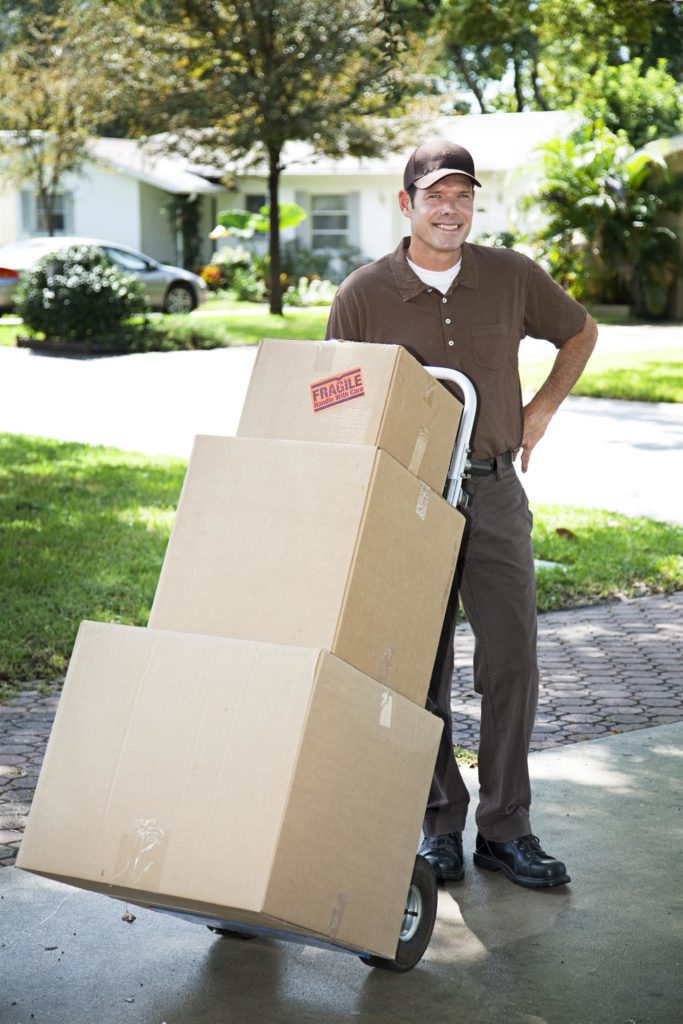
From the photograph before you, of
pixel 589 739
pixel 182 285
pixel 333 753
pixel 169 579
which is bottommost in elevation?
pixel 182 285

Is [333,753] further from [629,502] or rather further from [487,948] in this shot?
[629,502]

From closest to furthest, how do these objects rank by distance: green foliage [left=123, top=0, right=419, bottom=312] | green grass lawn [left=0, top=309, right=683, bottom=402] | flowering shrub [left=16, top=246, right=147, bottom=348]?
green grass lawn [left=0, top=309, right=683, bottom=402]
flowering shrub [left=16, top=246, right=147, bottom=348]
green foliage [left=123, top=0, right=419, bottom=312]

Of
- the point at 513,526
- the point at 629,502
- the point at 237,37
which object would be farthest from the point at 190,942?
the point at 237,37

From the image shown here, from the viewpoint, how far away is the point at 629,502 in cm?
1034

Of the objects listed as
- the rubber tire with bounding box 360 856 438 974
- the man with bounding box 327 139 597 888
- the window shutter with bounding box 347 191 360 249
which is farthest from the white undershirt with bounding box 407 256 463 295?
the window shutter with bounding box 347 191 360 249

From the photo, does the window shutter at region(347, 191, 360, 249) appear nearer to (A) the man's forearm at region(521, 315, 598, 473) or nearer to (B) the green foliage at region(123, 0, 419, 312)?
(B) the green foliage at region(123, 0, 419, 312)

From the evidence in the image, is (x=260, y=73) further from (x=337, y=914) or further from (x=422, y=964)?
(x=337, y=914)

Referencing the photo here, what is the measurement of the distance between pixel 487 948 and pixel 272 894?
106 centimetres

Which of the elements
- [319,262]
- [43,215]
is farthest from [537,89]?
[43,215]

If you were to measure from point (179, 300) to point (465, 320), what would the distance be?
24.2 metres

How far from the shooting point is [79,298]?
2114 centimetres

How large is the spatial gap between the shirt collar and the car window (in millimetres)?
22556

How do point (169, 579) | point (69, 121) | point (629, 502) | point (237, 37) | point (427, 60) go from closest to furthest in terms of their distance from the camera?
point (169, 579), point (629, 502), point (237, 37), point (427, 60), point (69, 121)

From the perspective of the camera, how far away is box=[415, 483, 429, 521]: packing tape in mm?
3373
